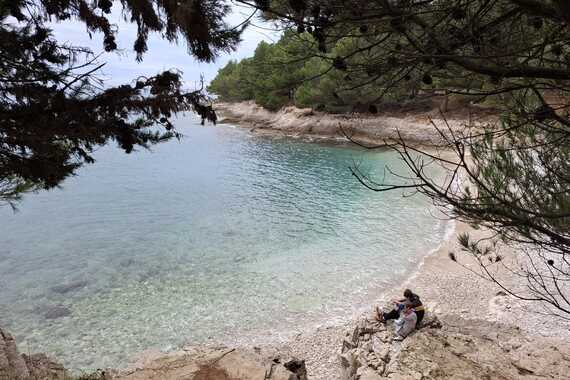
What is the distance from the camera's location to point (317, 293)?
11.1 meters

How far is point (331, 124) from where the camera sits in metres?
41.6

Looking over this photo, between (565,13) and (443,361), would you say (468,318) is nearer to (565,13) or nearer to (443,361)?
(443,361)

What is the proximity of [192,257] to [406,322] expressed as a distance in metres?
9.10

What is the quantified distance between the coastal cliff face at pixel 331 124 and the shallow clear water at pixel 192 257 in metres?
10.8

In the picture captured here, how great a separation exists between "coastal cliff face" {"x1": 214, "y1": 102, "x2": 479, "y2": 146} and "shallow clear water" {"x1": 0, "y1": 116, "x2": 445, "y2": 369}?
35.5 feet

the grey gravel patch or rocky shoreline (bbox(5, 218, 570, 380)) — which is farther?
the grey gravel patch

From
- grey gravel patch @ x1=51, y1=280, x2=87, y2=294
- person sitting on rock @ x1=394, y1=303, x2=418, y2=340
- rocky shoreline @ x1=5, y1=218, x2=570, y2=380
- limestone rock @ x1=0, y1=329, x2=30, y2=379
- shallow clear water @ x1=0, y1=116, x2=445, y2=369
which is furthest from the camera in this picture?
grey gravel patch @ x1=51, y1=280, x2=87, y2=294

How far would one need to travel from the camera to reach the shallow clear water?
9.66 meters

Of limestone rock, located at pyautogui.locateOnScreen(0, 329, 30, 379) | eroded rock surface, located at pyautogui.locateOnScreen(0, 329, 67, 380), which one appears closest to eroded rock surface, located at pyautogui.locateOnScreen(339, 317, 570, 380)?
eroded rock surface, located at pyautogui.locateOnScreen(0, 329, 67, 380)

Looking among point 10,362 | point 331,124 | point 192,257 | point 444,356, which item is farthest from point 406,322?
point 331,124

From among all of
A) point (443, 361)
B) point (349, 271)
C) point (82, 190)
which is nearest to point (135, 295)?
point (349, 271)

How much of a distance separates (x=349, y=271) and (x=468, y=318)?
4.21 metres

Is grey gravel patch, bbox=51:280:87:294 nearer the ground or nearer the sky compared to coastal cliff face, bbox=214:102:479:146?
nearer the ground

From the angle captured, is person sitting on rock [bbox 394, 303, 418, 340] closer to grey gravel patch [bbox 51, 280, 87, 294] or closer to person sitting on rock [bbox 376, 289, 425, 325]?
person sitting on rock [bbox 376, 289, 425, 325]
